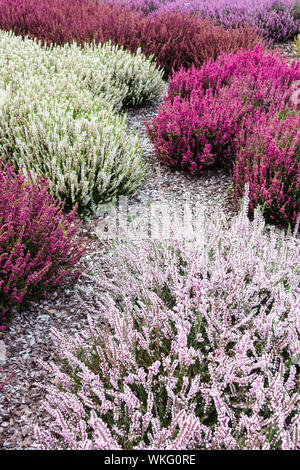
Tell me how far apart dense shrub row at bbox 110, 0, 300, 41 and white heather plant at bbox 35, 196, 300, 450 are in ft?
26.9

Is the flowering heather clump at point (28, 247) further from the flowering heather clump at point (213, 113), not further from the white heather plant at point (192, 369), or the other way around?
the flowering heather clump at point (213, 113)

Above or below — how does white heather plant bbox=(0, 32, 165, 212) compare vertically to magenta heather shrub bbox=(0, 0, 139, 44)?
below

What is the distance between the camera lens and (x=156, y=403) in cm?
169

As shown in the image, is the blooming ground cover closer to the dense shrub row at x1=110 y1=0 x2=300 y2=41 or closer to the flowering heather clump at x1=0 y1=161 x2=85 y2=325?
the flowering heather clump at x1=0 y1=161 x2=85 y2=325

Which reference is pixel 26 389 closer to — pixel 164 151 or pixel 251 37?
pixel 164 151

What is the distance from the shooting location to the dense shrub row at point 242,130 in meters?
3.29

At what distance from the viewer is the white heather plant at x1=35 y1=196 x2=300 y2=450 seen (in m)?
1.45

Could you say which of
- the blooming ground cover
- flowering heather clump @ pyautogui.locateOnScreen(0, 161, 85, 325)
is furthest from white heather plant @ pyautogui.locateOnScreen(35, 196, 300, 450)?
flowering heather clump @ pyautogui.locateOnScreen(0, 161, 85, 325)

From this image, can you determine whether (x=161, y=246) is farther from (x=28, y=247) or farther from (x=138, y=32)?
(x=138, y=32)

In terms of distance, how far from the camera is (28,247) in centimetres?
246

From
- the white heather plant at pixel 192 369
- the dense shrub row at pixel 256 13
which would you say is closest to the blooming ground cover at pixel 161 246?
the white heather plant at pixel 192 369

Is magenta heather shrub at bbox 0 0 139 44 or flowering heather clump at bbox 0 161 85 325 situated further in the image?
magenta heather shrub at bbox 0 0 139 44

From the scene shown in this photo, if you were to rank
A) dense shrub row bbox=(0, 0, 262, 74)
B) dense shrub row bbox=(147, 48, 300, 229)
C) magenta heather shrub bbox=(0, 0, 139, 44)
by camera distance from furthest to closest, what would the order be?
1. magenta heather shrub bbox=(0, 0, 139, 44)
2. dense shrub row bbox=(0, 0, 262, 74)
3. dense shrub row bbox=(147, 48, 300, 229)
